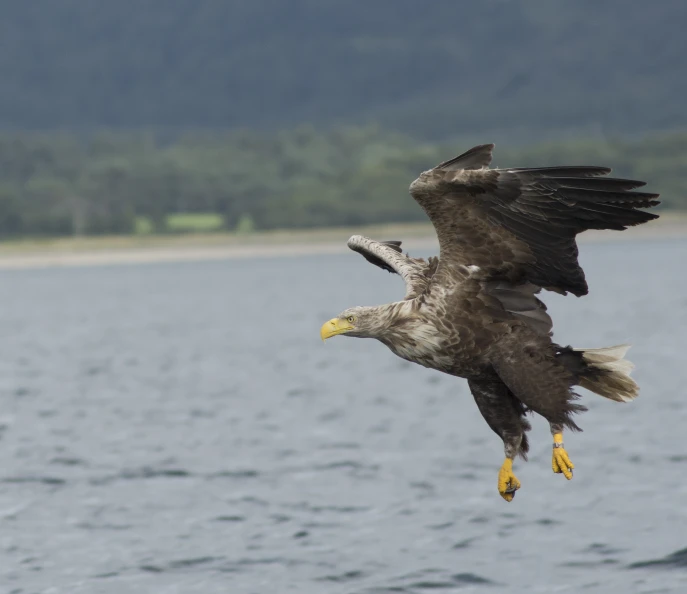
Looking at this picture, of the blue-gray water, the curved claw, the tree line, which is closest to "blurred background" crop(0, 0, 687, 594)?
the blue-gray water

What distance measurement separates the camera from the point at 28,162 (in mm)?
139875

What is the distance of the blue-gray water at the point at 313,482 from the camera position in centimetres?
1169

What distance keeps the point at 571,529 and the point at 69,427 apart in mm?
11056

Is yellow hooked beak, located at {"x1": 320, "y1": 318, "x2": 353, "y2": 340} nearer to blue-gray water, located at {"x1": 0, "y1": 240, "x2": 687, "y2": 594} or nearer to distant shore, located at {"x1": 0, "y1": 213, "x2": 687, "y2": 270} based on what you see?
blue-gray water, located at {"x1": 0, "y1": 240, "x2": 687, "y2": 594}

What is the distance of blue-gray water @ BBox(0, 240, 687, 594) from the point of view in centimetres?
1169

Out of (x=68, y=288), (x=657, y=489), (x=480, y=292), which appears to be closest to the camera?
(x=480, y=292)

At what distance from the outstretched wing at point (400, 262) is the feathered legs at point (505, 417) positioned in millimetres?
787

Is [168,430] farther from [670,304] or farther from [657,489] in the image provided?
[670,304]

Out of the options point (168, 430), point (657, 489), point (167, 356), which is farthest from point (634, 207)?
point (167, 356)

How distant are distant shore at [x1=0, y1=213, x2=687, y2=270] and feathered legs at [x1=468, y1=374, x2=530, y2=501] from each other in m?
80.9

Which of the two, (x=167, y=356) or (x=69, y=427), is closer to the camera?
(x=69, y=427)

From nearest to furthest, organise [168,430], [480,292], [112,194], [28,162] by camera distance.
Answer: [480,292]
[168,430]
[112,194]
[28,162]

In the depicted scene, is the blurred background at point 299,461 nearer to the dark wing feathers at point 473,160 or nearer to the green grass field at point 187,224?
the dark wing feathers at point 473,160

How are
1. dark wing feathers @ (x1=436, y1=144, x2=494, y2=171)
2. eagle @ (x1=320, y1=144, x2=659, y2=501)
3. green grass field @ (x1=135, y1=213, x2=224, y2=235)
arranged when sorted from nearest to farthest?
dark wing feathers @ (x1=436, y1=144, x2=494, y2=171) → eagle @ (x1=320, y1=144, x2=659, y2=501) → green grass field @ (x1=135, y1=213, x2=224, y2=235)
